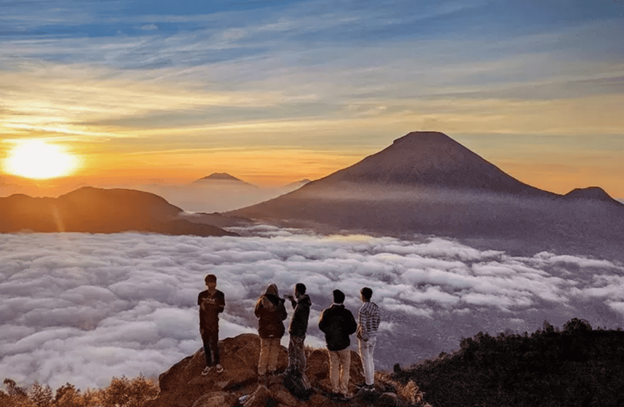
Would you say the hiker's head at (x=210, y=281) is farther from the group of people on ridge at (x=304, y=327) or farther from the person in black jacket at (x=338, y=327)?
the person in black jacket at (x=338, y=327)

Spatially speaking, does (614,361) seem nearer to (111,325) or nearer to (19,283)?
(111,325)

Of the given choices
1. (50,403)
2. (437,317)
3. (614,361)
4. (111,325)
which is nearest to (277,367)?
(50,403)

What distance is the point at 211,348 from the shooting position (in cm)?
1279

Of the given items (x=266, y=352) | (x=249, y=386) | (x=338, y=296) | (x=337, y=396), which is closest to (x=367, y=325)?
(x=338, y=296)

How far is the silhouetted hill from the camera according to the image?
15.0 m

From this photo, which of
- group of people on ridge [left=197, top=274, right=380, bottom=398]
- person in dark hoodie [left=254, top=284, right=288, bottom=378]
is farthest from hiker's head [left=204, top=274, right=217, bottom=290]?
person in dark hoodie [left=254, top=284, right=288, bottom=378]

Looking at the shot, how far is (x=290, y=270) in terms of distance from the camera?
171500mm

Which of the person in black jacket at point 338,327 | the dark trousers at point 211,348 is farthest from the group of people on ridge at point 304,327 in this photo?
the dark trousers at point 211,348

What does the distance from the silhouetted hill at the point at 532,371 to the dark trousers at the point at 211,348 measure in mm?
6987

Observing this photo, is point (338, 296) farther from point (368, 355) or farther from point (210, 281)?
point (210, 281)

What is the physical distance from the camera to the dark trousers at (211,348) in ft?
41.5

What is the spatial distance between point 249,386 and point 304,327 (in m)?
1.97

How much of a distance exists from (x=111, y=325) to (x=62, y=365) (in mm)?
26444

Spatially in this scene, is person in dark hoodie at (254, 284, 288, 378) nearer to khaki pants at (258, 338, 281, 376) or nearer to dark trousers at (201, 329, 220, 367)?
khaki pants at (258, 338, 281, 376)
